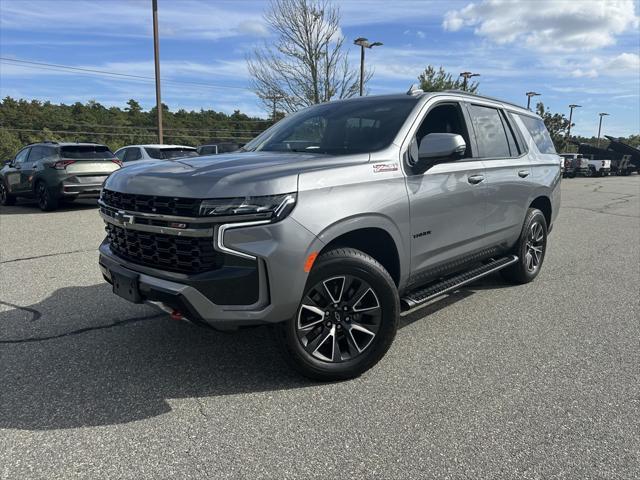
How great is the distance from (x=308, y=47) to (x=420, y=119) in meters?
19.8

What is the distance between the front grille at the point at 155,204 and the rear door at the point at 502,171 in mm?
2779

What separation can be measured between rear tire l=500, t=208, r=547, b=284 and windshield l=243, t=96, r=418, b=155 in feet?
7.39

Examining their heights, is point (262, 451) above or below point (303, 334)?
below

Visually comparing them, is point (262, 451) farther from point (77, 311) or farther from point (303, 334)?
point (77, 311)

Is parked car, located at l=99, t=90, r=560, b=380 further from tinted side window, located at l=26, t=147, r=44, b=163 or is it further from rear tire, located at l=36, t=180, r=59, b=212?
tinted side window, located at l=26, t=147, r=44, b=163

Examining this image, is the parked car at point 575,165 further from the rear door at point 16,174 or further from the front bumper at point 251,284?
the front bumper at point 251,284

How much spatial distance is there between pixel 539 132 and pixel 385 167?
3406 mm

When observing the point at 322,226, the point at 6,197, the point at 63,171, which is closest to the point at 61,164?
the point at 63,171

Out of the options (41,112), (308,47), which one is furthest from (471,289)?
(41,112)

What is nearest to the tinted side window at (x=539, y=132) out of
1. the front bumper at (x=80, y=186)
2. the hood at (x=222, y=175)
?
the hood at (x=222, y=175)

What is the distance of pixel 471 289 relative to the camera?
17.7 feet

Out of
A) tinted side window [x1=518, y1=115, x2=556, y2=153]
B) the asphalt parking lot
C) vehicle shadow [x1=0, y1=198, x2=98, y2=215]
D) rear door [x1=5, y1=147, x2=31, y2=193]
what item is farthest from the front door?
rear door [x1=5, y1=147, x2=31, y2=193]

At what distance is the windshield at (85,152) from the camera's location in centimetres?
1124

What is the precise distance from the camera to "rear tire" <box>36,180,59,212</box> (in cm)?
1118
